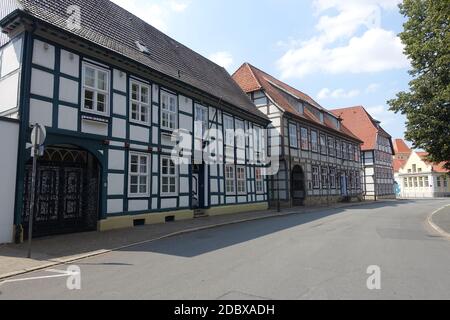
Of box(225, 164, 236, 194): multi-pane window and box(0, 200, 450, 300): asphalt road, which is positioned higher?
box(225, 164, 236, 194): multi-pane window

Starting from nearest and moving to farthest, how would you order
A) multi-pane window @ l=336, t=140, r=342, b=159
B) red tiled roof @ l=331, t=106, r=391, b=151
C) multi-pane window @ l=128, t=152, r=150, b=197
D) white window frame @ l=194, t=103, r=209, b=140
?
multi-pane window @ l=128, t=152, r=150, b=197
white window frame @ l=194, t=103, r=209, b=140
multi-pane window @ l=336, t=140, r=342, b=159
red tiled roof @ l=331, t=106, r=391, b=151

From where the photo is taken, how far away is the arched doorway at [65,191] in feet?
38.3

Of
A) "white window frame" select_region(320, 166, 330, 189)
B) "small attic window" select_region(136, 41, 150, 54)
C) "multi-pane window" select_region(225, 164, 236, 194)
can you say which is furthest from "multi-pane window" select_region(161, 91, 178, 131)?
"white window frame" select_region(320, 166, 330, 189)

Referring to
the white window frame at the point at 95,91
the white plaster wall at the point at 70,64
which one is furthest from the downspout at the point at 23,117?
the white window frame at the point at 95,91

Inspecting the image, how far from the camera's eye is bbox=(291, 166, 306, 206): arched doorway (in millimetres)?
29516

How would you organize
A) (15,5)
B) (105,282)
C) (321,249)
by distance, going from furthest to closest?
(15,5) < (321,249) < (105,282)

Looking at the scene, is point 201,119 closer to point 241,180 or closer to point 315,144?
point 241,180

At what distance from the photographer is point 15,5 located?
37.8ft

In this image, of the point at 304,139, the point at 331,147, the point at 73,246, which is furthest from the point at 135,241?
the point at 331,147

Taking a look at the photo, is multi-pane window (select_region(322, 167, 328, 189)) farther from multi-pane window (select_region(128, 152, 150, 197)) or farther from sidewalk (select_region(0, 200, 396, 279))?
multi-pane window (select_region(128, 152, 150, 197))

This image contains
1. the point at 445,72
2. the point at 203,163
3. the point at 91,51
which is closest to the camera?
the point at 91,51
